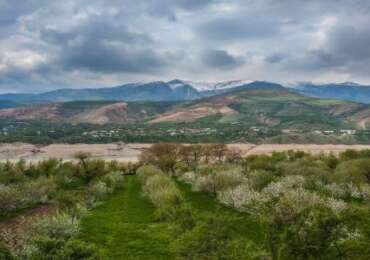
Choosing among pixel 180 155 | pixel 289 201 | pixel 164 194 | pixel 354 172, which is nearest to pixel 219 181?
pixel 164 194

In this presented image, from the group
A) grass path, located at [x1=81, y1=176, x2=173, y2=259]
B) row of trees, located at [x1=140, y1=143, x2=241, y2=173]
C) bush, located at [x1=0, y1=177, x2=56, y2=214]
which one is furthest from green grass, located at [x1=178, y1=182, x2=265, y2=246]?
bush, located at [x1=0, y1=177, x2=56, y2=214]

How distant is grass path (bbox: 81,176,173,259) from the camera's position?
141ft

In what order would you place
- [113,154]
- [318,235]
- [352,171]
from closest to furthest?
[318,235] < [352,171] < [113,154]

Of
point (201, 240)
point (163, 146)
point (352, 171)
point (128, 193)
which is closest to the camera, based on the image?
point (201, 240)

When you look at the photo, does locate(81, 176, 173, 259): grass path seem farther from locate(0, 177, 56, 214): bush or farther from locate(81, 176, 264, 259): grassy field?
locate(0, 177, 56, 214): bush

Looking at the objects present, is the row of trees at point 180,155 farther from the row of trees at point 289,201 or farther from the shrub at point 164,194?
the shrub at point 164,194

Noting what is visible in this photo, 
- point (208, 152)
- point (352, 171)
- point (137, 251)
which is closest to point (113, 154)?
point (208, 152)

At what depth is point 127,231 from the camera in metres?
53.0

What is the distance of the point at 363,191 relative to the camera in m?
71.8

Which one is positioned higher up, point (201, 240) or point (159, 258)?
point (201, 240)

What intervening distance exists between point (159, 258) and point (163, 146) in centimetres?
8823

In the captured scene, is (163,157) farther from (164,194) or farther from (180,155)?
(164,194)

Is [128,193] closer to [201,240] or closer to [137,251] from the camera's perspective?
[137,251]

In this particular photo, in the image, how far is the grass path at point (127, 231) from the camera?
43.0m
